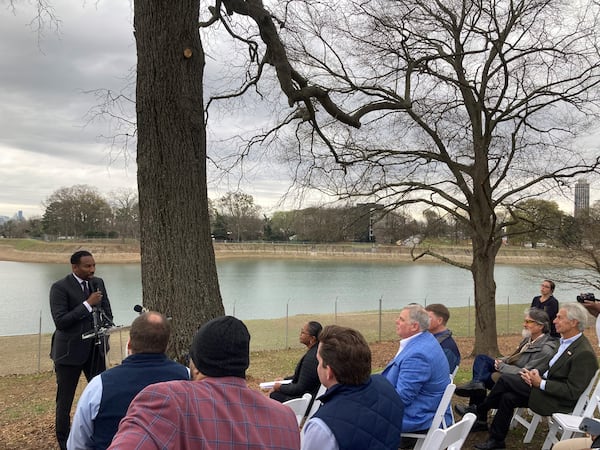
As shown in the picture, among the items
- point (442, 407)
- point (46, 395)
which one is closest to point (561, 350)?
point (442, 407)

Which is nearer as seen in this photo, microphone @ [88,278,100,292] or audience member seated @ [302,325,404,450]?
audience member seated @ [302,325,404,450]

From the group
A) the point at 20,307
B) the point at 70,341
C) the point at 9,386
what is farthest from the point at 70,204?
the point at 70,341

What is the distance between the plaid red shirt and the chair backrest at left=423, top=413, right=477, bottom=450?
986 millimetres

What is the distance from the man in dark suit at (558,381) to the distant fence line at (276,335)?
915cm

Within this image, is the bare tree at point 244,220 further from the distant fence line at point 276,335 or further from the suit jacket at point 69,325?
the suit jacket at point 69,325

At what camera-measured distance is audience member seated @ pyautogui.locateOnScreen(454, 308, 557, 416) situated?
429 cm

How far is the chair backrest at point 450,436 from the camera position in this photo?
92.7 inches

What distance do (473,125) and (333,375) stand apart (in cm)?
880

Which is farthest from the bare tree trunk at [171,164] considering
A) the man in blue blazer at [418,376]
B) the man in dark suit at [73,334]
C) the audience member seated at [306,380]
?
the man in blue blazer at [418,376]

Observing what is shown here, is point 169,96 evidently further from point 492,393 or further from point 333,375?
point 492,393

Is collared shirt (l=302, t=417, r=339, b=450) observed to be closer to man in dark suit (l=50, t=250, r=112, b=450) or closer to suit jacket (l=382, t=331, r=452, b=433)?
suit jacket (l=382, t=331, r=452, b=433)

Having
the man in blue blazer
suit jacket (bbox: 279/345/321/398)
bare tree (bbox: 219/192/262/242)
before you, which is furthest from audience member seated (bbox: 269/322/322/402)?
bare tree (bbox: 219/192/262/242)

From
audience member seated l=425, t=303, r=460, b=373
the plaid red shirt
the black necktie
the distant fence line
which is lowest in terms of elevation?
the distant fence line

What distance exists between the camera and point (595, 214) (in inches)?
448
